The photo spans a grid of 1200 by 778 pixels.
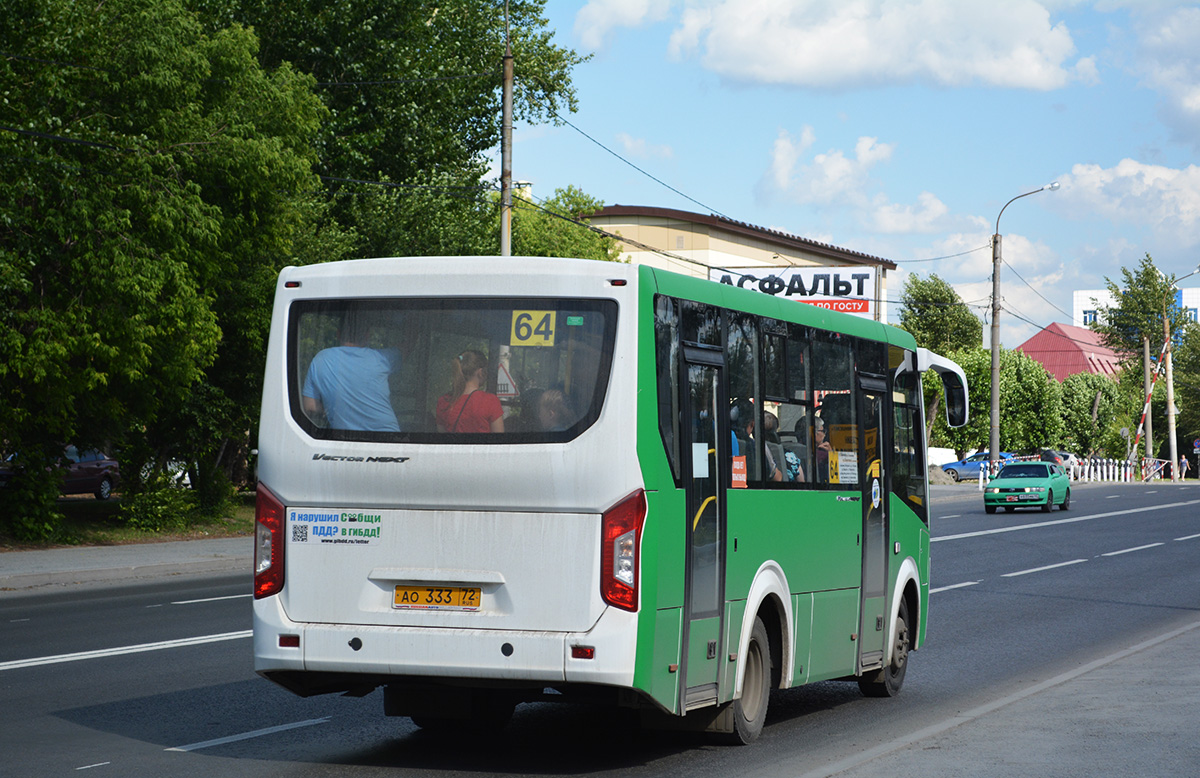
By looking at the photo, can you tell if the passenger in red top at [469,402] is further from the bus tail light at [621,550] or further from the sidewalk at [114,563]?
the sidewalk at [114,563]

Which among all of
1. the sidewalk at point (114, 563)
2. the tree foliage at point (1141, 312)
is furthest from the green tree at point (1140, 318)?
the sidewalk at point (114, 563)

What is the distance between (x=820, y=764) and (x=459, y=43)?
115 feet

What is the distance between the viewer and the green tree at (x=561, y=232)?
60531 millimetres

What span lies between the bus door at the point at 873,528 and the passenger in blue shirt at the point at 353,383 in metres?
3.97

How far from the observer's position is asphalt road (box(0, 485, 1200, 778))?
770 centimetres

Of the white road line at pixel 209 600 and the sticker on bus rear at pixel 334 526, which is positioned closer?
the sticker on bus rear at pixel 334 526

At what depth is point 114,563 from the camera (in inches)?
842

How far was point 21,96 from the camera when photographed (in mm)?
21453

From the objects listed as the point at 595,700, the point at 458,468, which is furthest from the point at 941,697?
the point at 458,468

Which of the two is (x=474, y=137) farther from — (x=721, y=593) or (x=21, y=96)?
(x=721, y=593)

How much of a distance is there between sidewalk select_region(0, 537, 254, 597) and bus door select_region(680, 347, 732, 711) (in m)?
12.9

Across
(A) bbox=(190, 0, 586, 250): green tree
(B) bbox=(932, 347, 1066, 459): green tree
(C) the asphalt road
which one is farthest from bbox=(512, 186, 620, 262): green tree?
(C) the asphalt road

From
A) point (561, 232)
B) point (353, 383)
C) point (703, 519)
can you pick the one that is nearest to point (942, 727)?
point (703, 519)

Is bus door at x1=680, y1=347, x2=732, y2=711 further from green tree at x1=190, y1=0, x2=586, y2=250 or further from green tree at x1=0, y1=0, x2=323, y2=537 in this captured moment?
green tree at x1=190, y1=0, x2=586, y2=250
